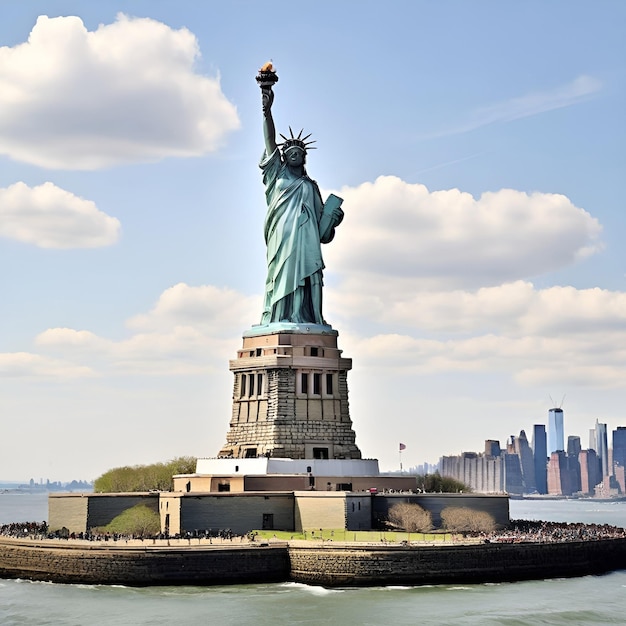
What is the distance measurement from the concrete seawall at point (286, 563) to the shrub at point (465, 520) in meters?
6.41

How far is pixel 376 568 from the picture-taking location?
62.3 m

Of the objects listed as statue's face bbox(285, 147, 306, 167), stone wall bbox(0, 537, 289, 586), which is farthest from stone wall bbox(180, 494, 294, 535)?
statue's face bbox(285, 147, 306, 167)

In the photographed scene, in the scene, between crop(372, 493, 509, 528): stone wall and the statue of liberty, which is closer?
crop(372, 493, 509, 528): stone wall

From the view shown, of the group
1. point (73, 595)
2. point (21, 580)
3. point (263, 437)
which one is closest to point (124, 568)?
point (73, 595)

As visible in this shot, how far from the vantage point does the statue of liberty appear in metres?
82.6

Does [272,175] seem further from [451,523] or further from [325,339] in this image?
[451,523]

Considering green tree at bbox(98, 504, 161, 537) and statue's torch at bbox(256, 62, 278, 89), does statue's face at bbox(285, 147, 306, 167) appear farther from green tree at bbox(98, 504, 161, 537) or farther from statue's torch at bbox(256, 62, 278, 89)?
green tree at bbox(98, 504, 161, 537)

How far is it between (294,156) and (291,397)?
16.8 metres

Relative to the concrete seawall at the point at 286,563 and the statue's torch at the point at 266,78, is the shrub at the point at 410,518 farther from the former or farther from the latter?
the statue's torch at the point at 266,78

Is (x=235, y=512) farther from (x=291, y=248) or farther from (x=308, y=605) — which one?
(x=291, y=248)

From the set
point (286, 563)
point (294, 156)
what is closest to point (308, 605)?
point (286, 563)

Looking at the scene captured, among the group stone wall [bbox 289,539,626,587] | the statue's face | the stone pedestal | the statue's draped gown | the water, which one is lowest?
the water

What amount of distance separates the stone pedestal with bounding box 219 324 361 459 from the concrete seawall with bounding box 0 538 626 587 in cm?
1388

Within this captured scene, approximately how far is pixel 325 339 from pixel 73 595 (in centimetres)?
2762
